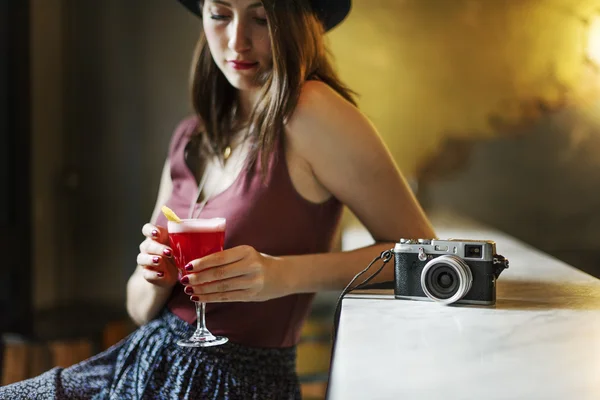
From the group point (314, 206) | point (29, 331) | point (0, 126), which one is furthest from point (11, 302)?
point (314, 206)

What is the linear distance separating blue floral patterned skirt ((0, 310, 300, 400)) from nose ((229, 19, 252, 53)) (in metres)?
0.56

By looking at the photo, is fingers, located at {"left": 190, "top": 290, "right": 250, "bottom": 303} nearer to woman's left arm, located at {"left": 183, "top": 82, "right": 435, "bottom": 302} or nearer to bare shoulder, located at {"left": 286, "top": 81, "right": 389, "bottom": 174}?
woman's left arm, located at {"left": 183, "top": 82, "right": 435, "bottom": 302}

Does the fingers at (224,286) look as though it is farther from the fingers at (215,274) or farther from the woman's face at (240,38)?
the woman's face at (240,38)

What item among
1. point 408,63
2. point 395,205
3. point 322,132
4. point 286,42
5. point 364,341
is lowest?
point 364,341

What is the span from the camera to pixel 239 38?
1488 mm

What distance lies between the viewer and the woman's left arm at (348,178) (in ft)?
4.50

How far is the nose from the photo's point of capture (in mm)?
1488

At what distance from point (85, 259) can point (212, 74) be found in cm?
249

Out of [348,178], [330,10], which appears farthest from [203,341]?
[330,10]

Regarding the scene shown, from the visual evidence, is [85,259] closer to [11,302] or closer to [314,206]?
[11,302]

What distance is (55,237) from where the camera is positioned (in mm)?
3900

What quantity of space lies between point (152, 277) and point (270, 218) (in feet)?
0.85

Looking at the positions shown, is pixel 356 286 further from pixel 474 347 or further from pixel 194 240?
pixel 474 347

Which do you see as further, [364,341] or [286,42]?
[286,42]
